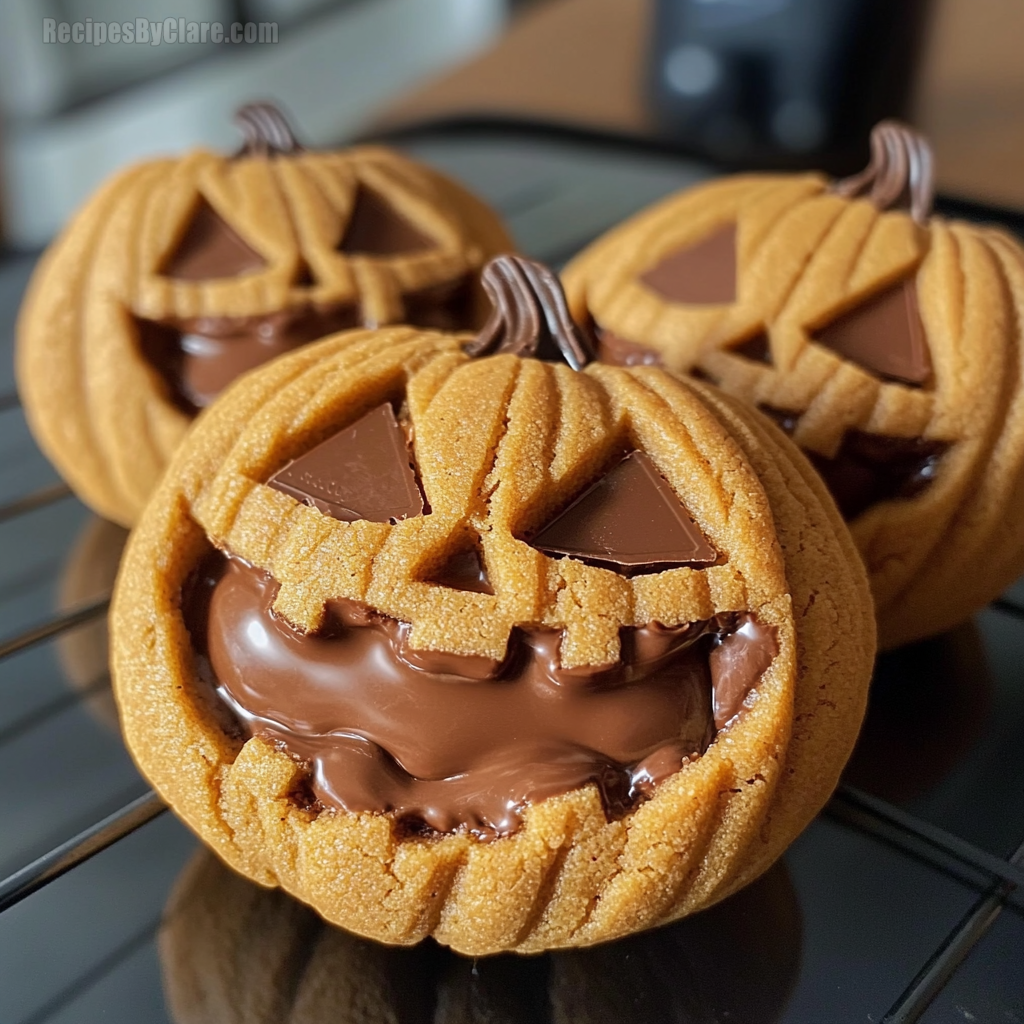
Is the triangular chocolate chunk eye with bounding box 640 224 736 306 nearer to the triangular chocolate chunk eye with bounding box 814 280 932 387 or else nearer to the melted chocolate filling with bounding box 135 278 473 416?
the triangular chocolate chunk eye with bounding box 814 280 932 387

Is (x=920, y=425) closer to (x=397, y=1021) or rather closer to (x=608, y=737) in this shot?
(x=608, y=737)

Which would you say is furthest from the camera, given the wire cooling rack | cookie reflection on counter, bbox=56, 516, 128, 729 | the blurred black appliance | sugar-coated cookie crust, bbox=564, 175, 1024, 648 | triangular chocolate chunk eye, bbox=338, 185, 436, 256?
the blurred black appliance

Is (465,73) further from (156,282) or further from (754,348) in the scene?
(754,348)

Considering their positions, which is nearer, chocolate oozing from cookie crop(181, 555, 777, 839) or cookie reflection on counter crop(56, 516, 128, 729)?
chocolate oozing from cookie crop(181, 555, 777, 839)

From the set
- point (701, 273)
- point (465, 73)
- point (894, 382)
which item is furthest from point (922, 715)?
point (465, 73)

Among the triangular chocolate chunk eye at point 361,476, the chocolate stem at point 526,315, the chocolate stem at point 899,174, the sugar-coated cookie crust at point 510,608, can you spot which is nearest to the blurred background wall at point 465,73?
the chocolate stem at point 899,174

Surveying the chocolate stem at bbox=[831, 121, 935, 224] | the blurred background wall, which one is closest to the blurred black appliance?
the blurred background wall

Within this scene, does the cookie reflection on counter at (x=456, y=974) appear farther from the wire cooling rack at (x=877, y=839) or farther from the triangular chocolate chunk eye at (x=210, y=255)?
the triangular chocolate chunk eye at (x=210, y=255)
